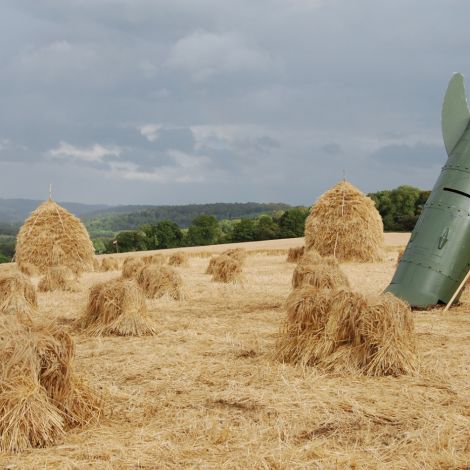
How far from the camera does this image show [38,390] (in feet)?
17.1

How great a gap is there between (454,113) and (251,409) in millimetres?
10518

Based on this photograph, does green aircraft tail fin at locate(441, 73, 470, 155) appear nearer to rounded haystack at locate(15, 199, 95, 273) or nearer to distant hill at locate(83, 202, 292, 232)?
rounded haystack at locate(15, 199, 95, 273)

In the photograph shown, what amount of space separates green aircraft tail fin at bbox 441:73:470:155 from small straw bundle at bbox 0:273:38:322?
30.6 feet

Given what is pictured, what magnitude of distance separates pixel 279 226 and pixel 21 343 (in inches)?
2425

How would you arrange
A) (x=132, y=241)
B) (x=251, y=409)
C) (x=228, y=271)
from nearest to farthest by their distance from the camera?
(x=251, y=409), (x=228, y=271), (x=132, y=241)

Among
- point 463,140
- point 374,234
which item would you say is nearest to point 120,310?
point 463,140

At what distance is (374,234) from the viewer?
2650 centimetres

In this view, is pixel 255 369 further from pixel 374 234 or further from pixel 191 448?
pixel 374 234

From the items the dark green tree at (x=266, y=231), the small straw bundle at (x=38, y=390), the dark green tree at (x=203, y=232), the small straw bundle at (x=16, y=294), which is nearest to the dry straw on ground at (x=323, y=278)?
the small straw bundle at (x=16, y=294)

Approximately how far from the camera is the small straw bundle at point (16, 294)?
37.6 feet

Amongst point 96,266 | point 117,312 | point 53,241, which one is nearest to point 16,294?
point 117,312

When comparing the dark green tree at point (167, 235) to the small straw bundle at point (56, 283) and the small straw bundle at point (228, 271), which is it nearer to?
the small straw bundle at point (228, 271)

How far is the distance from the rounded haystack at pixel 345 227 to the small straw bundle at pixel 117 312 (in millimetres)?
16706

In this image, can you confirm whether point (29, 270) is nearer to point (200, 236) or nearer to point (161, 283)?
point (161, 283)
